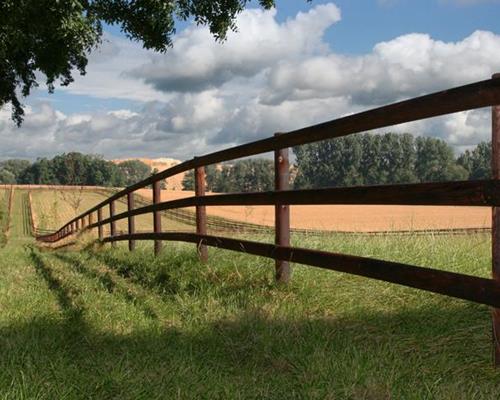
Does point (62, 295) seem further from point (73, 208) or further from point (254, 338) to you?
point (73, 208)

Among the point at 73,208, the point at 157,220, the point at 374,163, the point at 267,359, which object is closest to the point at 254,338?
the point at 267,359

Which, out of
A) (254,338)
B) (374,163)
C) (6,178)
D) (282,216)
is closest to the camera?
(254,338)

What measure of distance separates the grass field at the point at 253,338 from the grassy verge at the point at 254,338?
0.01m

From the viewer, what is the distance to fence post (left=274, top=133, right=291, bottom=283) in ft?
16.8

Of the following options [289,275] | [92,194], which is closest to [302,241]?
[289,275]

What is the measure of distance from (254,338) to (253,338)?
2 cm

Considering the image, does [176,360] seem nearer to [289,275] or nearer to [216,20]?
[289,275]

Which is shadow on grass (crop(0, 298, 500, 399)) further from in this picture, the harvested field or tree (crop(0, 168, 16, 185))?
tree (crop(0, 168, 16, 185))

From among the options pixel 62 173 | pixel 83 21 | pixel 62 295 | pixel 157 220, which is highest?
pixel 62 173

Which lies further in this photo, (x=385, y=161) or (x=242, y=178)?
(x=242, y=178)

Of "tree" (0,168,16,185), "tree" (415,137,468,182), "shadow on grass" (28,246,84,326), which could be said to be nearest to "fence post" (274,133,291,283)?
"shadow on grass" (28,246,84,326)

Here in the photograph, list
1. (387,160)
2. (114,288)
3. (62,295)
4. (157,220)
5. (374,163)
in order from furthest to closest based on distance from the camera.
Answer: (387,160), (374,163), (157,220), (114,288), (62,295)

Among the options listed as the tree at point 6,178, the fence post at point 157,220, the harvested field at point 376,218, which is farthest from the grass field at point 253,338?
the tree at point 6,178

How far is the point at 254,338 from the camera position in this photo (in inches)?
150
